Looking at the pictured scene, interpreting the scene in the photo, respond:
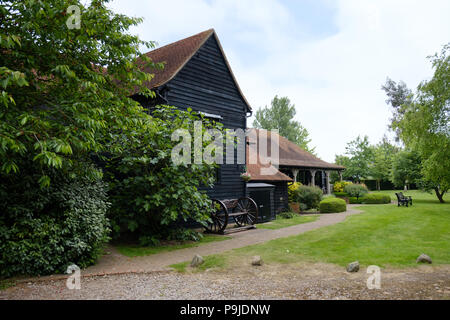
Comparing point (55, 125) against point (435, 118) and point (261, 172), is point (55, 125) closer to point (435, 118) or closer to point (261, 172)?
point (435, 118)

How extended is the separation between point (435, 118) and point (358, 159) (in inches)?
1048

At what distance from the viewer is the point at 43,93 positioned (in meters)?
6.62

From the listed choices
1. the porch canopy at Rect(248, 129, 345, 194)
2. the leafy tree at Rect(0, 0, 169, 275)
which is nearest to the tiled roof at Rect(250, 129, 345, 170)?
the porch canopy at Rect(248, 129, 345, 194)

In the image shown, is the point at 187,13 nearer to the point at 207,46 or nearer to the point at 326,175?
the point at 207,46

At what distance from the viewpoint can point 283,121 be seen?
45.6 meters

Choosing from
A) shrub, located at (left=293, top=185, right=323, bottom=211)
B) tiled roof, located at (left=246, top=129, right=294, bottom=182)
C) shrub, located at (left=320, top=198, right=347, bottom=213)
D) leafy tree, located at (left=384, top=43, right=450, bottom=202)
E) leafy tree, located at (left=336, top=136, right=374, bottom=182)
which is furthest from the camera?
leafy tree, located at (left=336, top=136, right=374, bottom=182)

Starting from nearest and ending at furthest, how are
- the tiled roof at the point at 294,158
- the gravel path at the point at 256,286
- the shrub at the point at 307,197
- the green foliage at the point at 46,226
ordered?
1. the gravel path at the point at 256,286
2. the green foliage at the point at 46,226
3. the shrub at the point at 307,197
4. the tiled roof at the point at 294,158

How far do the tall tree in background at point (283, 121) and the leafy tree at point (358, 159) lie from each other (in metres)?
9.23

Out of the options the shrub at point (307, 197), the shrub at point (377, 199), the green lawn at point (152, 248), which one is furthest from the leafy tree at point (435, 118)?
the shrub at point (377, 199)

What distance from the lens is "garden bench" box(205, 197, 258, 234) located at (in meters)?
11.6

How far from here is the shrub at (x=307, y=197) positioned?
69.8 feet

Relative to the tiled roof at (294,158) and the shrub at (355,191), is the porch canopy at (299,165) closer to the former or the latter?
the tiled roof at (294,158)

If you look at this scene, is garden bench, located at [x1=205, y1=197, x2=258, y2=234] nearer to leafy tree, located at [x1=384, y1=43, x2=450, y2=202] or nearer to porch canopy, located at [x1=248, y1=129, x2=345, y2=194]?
leafy tree, located at [x1=384, y1=43, x2=450, y2=202]

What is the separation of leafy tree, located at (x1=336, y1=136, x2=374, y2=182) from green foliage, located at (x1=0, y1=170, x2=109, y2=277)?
113 ft
